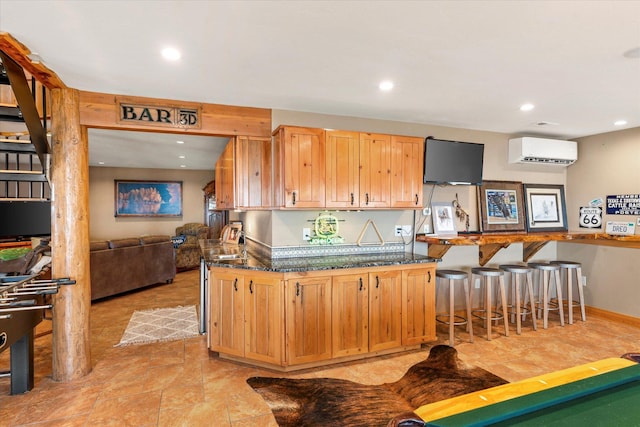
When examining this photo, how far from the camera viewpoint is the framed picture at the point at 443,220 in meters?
4.26

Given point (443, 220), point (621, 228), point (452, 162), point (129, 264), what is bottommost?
point (129, 264)

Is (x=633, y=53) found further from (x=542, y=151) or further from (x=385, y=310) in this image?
(x=385, y=310)

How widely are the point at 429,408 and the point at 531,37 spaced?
7.20 feet

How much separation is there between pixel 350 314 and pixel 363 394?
707mm

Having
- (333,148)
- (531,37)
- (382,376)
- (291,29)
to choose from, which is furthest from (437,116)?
(382,376)

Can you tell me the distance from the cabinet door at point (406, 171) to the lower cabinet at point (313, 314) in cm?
73

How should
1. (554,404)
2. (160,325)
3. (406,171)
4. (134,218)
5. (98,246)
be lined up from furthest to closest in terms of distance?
(134,218)
(98,246)
(160,325)
(406,171)
(554,404)

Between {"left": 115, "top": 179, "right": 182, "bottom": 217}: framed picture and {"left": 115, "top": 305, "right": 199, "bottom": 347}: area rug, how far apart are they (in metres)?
4.54

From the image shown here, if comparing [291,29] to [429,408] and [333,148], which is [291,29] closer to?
[333,148]

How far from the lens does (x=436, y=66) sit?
254 centimetres

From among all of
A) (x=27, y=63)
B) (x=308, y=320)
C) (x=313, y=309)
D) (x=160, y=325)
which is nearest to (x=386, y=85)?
(x=313, y=309)

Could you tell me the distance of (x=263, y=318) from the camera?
9.96ft

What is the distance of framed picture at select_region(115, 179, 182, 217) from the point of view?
8.60 m

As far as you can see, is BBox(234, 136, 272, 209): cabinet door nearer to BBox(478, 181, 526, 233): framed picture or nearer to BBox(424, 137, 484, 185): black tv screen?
BBox(424, 137, 484, 185): black tv screen
